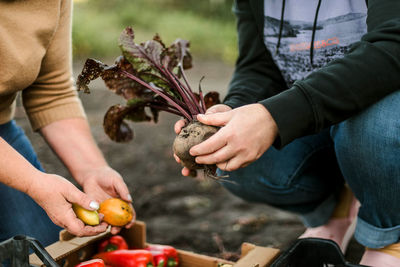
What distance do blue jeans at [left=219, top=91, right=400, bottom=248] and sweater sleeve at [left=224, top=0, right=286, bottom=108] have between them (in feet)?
0.91

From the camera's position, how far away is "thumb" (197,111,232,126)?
131 centimetres

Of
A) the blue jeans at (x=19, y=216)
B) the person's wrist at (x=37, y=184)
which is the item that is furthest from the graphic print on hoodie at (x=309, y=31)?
the blue jeans at (x=19, y=216)

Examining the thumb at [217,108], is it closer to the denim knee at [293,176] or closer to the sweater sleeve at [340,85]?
the sweater sleeve at [340,85]

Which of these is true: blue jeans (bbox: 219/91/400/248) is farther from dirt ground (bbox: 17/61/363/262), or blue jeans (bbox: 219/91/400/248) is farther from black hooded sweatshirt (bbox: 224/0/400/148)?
dirt ground (bbox: 17/61/363/262)

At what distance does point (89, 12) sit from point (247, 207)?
419 inches

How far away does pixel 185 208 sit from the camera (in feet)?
9.29

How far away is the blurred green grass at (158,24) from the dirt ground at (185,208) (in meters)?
4.91

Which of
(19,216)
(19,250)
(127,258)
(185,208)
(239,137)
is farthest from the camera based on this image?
(185,208)

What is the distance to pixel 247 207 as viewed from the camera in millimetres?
2834

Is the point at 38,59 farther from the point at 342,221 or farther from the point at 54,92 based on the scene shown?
the point at 342,221

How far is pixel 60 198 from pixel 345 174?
1.03 metres

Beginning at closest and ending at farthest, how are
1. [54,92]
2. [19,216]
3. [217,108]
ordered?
[217,108], [19,216], [54,92]

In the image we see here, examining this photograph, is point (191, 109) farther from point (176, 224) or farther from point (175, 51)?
point (176, 224)

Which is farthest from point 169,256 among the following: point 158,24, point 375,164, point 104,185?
point 158,24
